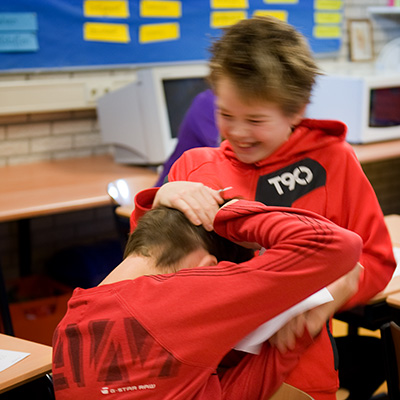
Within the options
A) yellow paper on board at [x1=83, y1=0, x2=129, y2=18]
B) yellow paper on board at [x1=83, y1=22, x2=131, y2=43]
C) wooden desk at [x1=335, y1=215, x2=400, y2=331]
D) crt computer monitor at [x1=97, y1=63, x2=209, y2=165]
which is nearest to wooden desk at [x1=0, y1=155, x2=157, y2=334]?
crt computer monitor at [x1=97, y1=63, x2=209, y2=165]

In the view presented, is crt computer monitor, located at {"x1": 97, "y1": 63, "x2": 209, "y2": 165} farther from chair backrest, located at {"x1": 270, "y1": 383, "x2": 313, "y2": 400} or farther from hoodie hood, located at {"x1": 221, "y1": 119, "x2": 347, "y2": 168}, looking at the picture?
chair backrest, located at {"x1": 270, "y1": 383, "x2": 313, "y2": 400}

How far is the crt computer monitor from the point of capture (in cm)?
301

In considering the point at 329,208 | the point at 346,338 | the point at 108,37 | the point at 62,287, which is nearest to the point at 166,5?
the point at 108,37

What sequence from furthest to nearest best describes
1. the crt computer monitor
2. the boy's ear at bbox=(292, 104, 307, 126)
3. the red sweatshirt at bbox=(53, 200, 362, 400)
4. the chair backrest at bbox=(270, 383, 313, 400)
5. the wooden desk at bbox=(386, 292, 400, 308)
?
the crt computer monitor < the wooden desk at bbox=(386, 292, 400, 308) < the boy's ear at bbox=(292, 104, 307, 126) < the chair backrest at bbox=(270, 383, 313, 400) < the red sweatshirt at bbox=(53, 200, 362, 400)

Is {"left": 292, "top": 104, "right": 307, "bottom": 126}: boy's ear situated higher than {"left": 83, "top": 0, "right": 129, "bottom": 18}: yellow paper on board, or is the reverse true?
{"left": 83, "top": 0, "right": 129, "bottom": 18}: yellow paper on board

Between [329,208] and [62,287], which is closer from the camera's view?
[329,208]

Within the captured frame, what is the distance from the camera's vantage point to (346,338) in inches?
76.2

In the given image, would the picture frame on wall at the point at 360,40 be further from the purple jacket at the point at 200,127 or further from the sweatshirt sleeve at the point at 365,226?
the sweatshirt sleeve at the point at 365,226

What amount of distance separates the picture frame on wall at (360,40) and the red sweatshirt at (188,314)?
4.02 metres

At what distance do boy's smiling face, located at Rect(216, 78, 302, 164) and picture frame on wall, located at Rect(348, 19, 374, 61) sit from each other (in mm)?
3676

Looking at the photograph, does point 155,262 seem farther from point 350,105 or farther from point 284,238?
point 350,105

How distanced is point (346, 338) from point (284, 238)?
44.3 inches

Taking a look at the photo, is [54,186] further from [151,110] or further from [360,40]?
[360,40]

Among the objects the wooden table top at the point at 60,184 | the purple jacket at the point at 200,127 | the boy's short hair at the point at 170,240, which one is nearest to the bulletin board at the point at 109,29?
the wooden table top at the point at 60,184
